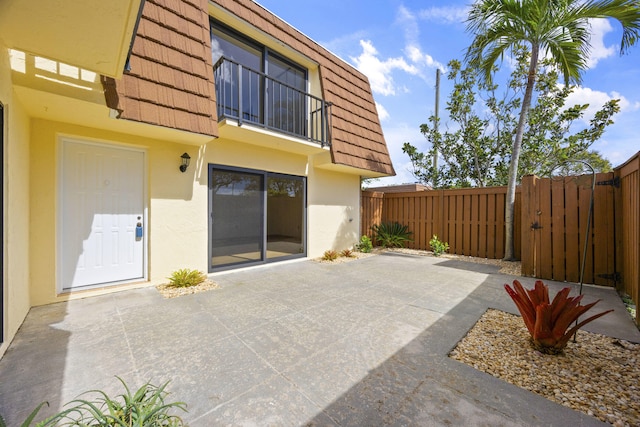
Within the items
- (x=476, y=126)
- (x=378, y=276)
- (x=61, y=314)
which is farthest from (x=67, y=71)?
(x=476, y=126)

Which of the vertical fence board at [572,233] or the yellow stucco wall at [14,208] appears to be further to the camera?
the vertical fence board at [572,233]

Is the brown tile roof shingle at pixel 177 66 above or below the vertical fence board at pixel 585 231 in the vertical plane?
above

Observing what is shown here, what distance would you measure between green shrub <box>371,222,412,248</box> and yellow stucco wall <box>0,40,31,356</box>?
8.26m

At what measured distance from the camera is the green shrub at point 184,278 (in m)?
4.38

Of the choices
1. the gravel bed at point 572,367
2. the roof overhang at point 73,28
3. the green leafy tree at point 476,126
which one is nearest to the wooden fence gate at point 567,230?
the gravel bed at point 572,367

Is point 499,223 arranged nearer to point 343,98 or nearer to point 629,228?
point 629,228

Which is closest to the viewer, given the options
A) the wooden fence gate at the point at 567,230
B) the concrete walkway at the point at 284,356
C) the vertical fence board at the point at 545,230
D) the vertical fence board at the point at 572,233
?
the concrete walkway at the point at 284,356

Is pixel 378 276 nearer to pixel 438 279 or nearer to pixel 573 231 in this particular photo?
pixel 438 279

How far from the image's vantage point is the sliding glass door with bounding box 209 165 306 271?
5359mm

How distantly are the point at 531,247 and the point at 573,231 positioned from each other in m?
0.70

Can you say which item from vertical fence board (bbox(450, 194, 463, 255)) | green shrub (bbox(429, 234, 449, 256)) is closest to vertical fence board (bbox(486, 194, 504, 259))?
vertical fence board (bbox(450, 194, 463, 255))

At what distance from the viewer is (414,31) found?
8078 millimetres

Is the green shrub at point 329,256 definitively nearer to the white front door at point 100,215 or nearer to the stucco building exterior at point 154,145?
the stucco building exterior at point 154,145

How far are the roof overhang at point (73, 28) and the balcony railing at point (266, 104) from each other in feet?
7.59
